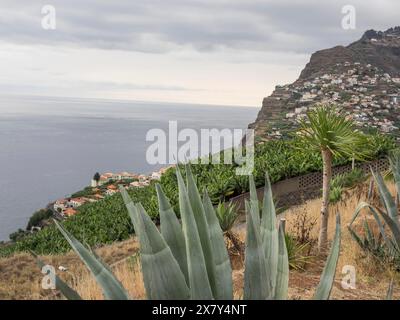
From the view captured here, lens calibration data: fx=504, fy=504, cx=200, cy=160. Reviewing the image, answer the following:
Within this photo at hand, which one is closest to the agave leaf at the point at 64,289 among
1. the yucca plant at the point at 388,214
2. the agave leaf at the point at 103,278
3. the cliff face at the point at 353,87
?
the agave leaf at the point at 103,278

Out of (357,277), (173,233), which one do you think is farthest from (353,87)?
(173,233)

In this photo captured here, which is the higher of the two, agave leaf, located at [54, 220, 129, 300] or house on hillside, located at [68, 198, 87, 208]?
agave leaf, located at [54, 220, 129, 300]

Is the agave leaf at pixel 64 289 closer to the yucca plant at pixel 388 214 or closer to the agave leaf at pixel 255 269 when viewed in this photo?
the agave leaf at pixel 255 269

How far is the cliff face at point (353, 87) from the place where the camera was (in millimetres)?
38750

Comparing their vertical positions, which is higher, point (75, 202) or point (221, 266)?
point (221, 266)

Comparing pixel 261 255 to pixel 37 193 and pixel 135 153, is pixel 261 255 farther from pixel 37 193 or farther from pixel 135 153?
pixel 135 153

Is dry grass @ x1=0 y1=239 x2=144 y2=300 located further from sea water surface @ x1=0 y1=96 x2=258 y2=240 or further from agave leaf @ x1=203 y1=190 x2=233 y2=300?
sea water surface @ x1=0 y1=96 x2=258 y2=240

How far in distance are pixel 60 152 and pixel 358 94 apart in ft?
285

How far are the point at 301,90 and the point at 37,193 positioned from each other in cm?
4644

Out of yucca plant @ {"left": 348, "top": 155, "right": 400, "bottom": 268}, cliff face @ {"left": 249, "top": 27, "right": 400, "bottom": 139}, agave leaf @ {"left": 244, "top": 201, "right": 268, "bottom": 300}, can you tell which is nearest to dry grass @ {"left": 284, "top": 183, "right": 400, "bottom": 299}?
yucca plant @ {"left": 348, "top": 155, "right": 400, "bottom": 268}

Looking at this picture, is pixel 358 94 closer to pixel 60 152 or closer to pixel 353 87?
pixel 353 87

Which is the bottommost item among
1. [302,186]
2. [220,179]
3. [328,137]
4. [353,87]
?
[302,186]

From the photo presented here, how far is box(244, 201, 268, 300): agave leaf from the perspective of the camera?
192cm

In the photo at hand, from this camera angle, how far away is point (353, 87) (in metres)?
50.5
